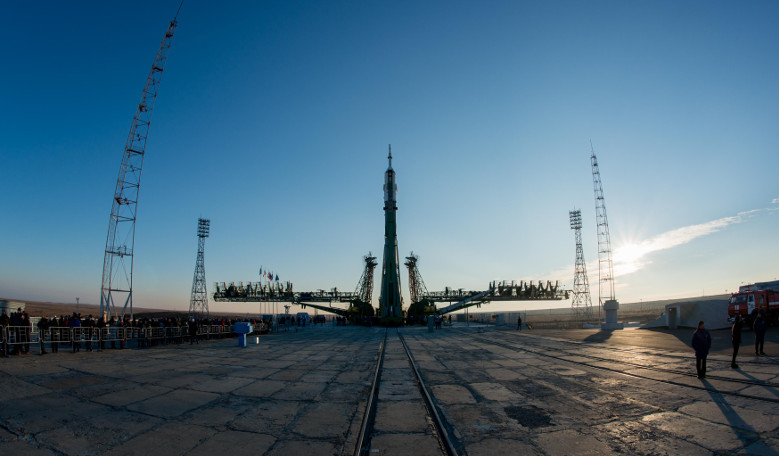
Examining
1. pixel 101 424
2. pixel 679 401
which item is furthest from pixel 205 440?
pixel 679 401

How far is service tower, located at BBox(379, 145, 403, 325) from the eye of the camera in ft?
200

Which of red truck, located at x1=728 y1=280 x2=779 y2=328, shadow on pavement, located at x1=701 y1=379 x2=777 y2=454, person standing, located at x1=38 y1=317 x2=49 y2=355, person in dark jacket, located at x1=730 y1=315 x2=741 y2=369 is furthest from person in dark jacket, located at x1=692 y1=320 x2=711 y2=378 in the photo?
person standing, located at x1=38 y1=317 x2=49 y2=355

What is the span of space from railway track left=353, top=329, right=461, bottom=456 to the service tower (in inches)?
1948

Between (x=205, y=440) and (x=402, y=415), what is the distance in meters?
3.78

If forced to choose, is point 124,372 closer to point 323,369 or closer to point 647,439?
point 323,369

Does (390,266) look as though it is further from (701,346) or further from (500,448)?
(500,448)

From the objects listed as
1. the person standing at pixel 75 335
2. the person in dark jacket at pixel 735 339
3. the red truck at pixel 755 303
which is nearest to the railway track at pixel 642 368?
the person in dark jacket at pixel 735 339

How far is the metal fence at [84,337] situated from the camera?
15547 millimetres

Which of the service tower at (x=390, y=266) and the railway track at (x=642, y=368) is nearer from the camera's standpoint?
the railway track at (x=642, y=368)

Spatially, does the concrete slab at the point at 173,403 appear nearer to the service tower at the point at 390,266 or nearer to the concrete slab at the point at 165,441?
the concrete slab at the point at 165,441

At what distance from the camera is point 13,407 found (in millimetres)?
7613

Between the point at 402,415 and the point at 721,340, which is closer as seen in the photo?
the point at 402,415

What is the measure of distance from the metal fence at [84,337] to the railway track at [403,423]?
1556 centimetres

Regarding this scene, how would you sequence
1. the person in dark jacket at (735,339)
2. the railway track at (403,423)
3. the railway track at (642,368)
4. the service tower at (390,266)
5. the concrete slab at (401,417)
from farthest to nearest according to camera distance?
the service tower at (390,266) → the person in dark jacket at (735,339) → the railway track at (642,368) → the concrete slab at (401,417) → the railway track at (403,423)
